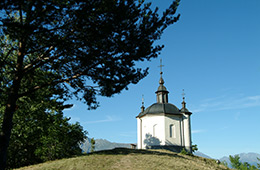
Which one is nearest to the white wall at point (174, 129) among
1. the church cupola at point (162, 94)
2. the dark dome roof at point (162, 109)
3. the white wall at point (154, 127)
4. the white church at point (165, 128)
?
the white church at point (165, 128)

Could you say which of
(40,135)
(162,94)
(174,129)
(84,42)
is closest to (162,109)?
(174,129)

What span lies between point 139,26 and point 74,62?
397cm

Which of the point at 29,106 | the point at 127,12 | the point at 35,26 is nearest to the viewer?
the point at 35,26

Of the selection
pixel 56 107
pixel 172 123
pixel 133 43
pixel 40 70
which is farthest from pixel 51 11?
pixel 172 123

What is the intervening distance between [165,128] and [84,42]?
25986 mm

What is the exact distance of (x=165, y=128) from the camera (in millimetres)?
34500

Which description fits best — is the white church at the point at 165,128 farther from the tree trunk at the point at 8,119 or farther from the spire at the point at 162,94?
the tree trunk at the point at 8,119

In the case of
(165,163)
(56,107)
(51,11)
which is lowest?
(165,163)

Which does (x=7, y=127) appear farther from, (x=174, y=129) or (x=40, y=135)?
(x=174, y=129)

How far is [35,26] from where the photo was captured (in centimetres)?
939

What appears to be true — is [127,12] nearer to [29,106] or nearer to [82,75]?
[82,75]

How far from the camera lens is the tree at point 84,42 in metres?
9.88

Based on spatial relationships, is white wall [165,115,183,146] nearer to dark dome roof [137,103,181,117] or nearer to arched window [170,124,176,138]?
arched window [170,124,176,138]

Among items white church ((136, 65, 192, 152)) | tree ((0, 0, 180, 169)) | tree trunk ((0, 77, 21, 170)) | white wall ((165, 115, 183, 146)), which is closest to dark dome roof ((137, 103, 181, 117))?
white church ((136, 65, 192, 152))
